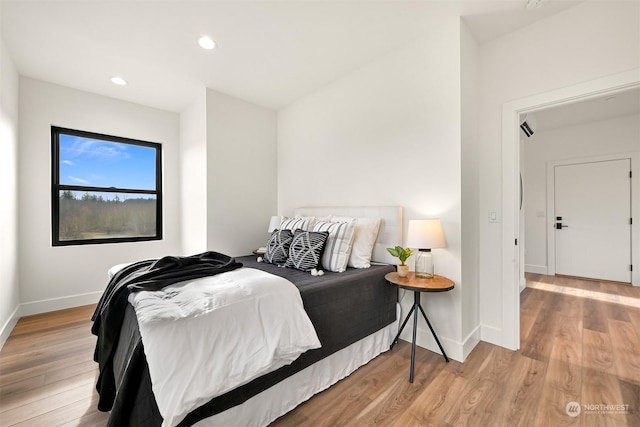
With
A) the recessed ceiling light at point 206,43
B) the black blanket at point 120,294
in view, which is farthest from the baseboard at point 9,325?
the recessed ceiling light at point 206,43

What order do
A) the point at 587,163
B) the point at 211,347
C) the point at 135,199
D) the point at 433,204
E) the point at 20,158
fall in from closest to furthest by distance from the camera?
1. the point at 211,347
2. the point at 433,204
3. the point at 20,158
4. the point at 135,199
5. the point at 587,163

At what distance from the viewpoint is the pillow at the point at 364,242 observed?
7.97 ft

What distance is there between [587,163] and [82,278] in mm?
7759

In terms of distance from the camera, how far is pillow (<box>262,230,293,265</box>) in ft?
8.21

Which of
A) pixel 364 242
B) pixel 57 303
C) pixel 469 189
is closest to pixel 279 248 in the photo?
pixel 364 242

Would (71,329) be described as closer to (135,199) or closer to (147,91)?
(135,199)

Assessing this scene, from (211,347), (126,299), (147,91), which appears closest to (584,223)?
(211,347)

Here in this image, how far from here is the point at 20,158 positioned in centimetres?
296

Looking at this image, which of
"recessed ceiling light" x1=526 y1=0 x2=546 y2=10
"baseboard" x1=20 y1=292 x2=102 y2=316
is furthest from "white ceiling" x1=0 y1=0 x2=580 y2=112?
"baseboard" x1=20 y1=292 x2=102 y2=316

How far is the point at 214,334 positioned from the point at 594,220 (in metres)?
6.07

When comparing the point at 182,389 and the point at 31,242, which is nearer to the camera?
the point at 182,389

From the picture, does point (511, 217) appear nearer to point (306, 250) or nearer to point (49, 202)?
point (306, 250)

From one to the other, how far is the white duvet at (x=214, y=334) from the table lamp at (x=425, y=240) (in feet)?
3.37

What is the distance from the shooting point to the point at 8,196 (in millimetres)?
2555
